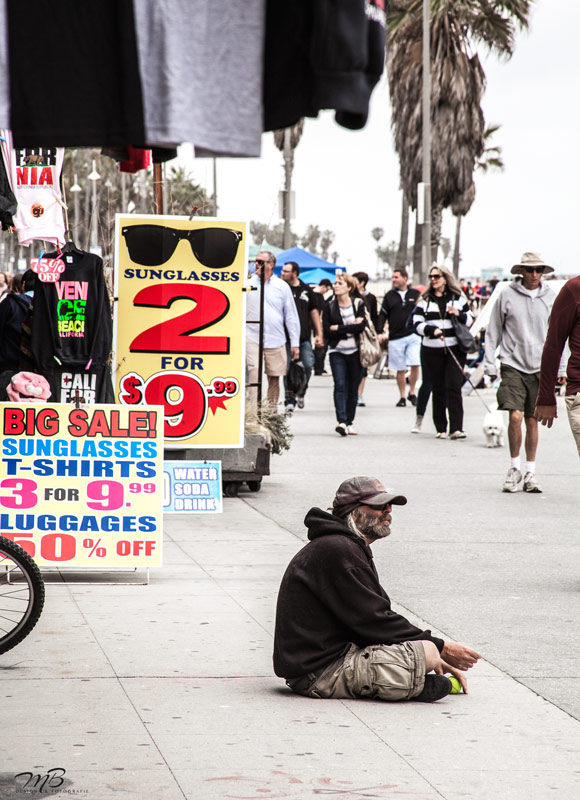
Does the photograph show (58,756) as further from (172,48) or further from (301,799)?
(172,48)

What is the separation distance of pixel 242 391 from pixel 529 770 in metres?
6.13

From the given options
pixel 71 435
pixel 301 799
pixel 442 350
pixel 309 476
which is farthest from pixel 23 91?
pixel 442 350

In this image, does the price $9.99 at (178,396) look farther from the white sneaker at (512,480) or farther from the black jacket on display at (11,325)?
the white sneaker at (512,480)

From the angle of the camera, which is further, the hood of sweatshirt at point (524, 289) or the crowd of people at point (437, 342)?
the hood of sweatshirt at point (524, 289)

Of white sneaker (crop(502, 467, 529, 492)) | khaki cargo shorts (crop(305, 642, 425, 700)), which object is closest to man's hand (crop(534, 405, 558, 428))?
khaki cargo shorts (crop(305, 642, 425, 700))

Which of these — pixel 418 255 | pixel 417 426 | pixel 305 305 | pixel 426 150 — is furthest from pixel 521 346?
pixel 418 255

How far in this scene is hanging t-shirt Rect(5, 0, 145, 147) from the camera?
3.12 metres

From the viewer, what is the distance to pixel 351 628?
17.5ft

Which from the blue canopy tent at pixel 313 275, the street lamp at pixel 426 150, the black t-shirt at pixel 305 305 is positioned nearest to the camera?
the black t-shirt at pixel 305 305

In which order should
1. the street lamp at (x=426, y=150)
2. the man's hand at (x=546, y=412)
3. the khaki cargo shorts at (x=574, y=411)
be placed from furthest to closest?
1. the street lamp at (x=426, y=150)
2. the man's hand at (x=546, y=412)
3. the khaki cargo shorts at (x=574, y=411)

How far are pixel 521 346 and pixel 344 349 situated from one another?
14.9 feet

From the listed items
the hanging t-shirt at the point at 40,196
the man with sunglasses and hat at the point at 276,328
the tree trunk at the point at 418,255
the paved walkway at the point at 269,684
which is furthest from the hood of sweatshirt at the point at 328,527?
the tree trunk at the point at 418,255

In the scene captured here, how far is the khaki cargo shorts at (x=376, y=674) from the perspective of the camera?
5312 mm

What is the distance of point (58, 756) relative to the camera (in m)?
4.57
